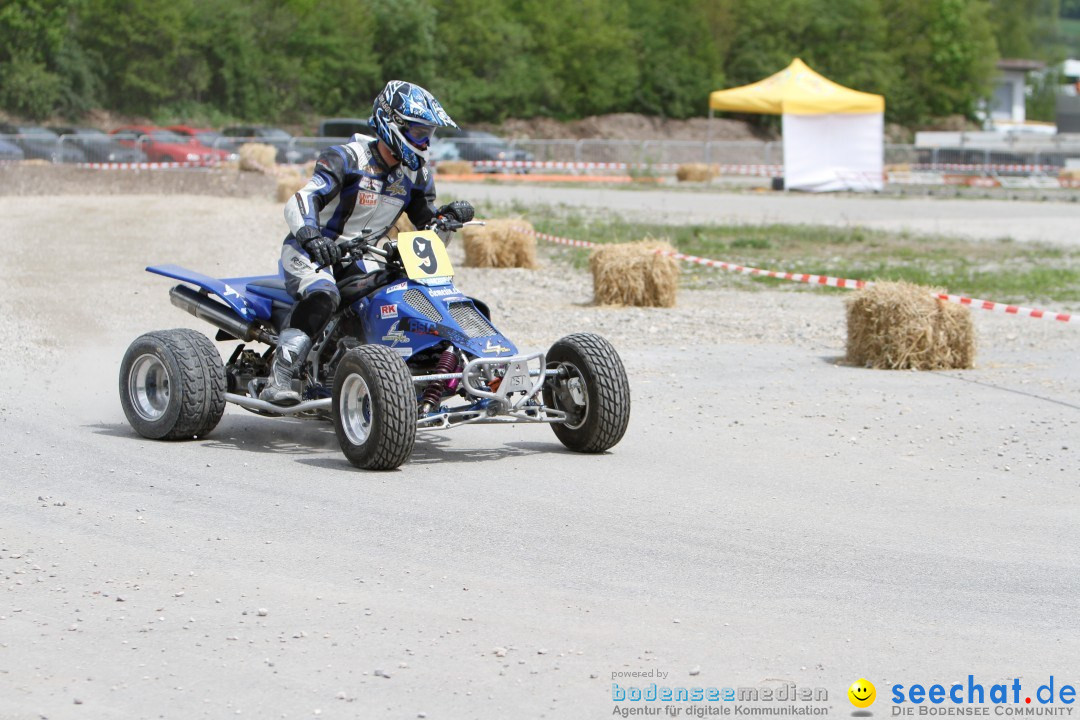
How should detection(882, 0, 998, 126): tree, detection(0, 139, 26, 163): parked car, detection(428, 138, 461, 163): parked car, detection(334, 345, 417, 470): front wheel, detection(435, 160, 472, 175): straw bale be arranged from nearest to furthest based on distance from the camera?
detection(334, 345, 417, 470): front wheel < detection(0, 139, 26, 163): parked car < detection(435, 160, 472, 175): straw bale < detection(428, 138, 461, 163): parked car < detection(882, 0, 998, 126): tree

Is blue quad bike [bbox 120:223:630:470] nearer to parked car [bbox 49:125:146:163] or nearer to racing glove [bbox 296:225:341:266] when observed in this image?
racing glove [bbox 296:225:341:266]

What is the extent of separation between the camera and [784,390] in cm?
1104

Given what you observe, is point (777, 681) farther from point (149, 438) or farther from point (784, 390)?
point (784, 390)

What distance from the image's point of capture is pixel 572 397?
8.41 m

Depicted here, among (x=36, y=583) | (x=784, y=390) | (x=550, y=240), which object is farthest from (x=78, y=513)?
(x=550, y=240)

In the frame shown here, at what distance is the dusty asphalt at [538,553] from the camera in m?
4.84

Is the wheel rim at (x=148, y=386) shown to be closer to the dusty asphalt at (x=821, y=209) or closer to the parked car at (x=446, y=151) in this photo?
the dusty asphalt at (x=821, y=209)

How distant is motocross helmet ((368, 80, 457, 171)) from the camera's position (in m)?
8.33

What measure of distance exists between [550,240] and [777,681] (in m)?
17.3

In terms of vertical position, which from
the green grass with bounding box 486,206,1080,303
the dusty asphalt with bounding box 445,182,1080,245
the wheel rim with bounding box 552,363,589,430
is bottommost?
the wheel rim with bounding box 552,363,589,430

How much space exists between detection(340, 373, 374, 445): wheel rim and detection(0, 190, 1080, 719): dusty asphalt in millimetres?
231

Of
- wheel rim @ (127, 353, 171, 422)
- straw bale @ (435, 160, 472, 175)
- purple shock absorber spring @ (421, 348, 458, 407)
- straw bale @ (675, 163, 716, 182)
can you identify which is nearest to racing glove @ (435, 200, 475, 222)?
purple shock absorber spring @ (421, 348, 458, 407)

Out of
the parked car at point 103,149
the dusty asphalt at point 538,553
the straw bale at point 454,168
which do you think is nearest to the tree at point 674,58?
the straw bale at point 454,168

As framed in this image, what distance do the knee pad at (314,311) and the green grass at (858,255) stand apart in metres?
9.03
